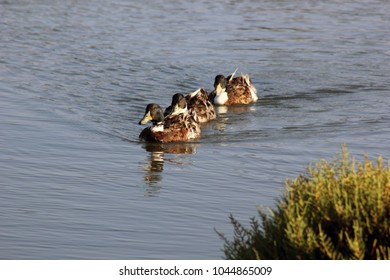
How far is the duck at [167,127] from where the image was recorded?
17156 millimetres

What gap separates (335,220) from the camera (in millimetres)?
7684

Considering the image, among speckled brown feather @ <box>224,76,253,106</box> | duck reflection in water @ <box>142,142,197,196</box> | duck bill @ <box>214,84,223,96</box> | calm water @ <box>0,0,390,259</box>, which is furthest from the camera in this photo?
duck bill @ <box>214,84,223,96</box>

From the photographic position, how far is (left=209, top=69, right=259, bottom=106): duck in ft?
67.1

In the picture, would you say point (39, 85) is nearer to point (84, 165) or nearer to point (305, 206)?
point (84, 165)

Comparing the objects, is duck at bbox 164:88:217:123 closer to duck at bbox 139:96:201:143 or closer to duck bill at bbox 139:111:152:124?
duck at bbox 139:96:201:143

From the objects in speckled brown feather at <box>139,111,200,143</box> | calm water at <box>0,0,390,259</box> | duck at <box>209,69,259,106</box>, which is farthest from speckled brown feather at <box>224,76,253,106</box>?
speckled brown feather at <box>139,111,200,143</box>

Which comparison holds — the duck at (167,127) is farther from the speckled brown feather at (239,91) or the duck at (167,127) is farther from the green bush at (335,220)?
the green bush at (335,220)

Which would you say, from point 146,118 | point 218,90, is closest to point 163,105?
point 218,90

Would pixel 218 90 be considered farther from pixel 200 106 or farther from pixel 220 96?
pixel 200 106

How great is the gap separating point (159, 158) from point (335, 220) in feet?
27.5

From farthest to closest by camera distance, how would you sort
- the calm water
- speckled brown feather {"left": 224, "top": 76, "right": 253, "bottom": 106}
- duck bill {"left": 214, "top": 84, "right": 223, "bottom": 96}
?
duck bill {"left": 214, "top": 84, "right": 223, "bottom": 96}
speckled brown feather {"left": 224, "top": 76, "right": 253, "bottom": 106}
the calm water

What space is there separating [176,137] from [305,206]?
31.5ft

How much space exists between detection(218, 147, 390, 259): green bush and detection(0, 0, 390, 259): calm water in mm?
2479

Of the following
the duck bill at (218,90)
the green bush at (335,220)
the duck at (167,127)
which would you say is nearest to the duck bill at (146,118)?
the duck at (167,127)
